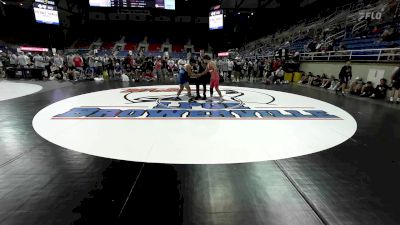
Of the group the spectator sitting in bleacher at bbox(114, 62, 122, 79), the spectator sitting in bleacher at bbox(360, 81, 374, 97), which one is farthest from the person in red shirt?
the spectator sitting in bleacher at bbox(360, 81, 374, 97)

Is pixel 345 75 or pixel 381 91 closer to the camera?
pixel 381 91

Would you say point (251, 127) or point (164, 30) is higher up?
point (164, 30)

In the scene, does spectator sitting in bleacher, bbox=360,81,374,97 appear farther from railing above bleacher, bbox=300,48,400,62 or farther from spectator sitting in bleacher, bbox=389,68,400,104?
railing above bleacher, bbox=300,48,400,62

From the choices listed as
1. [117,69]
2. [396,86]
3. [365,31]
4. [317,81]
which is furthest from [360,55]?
[117,69]

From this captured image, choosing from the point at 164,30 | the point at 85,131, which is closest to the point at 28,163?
the point at 85,131

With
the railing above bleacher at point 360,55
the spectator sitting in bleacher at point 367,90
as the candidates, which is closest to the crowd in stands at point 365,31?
the railing above bleacher at point 360,55

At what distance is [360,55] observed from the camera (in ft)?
34.5

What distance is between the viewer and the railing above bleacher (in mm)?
9430

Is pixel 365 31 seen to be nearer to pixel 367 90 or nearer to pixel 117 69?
pixel 367 90

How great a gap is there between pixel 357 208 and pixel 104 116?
479 cm

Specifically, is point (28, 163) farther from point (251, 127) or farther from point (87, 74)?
point (87, 74)

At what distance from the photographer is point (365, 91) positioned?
926 cm

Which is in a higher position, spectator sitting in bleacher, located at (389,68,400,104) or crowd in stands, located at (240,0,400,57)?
crowd in stands, located at (240,0,400,57)

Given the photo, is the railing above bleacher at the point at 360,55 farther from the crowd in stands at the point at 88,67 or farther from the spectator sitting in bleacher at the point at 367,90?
the crowd in stands at the point at 88,67
